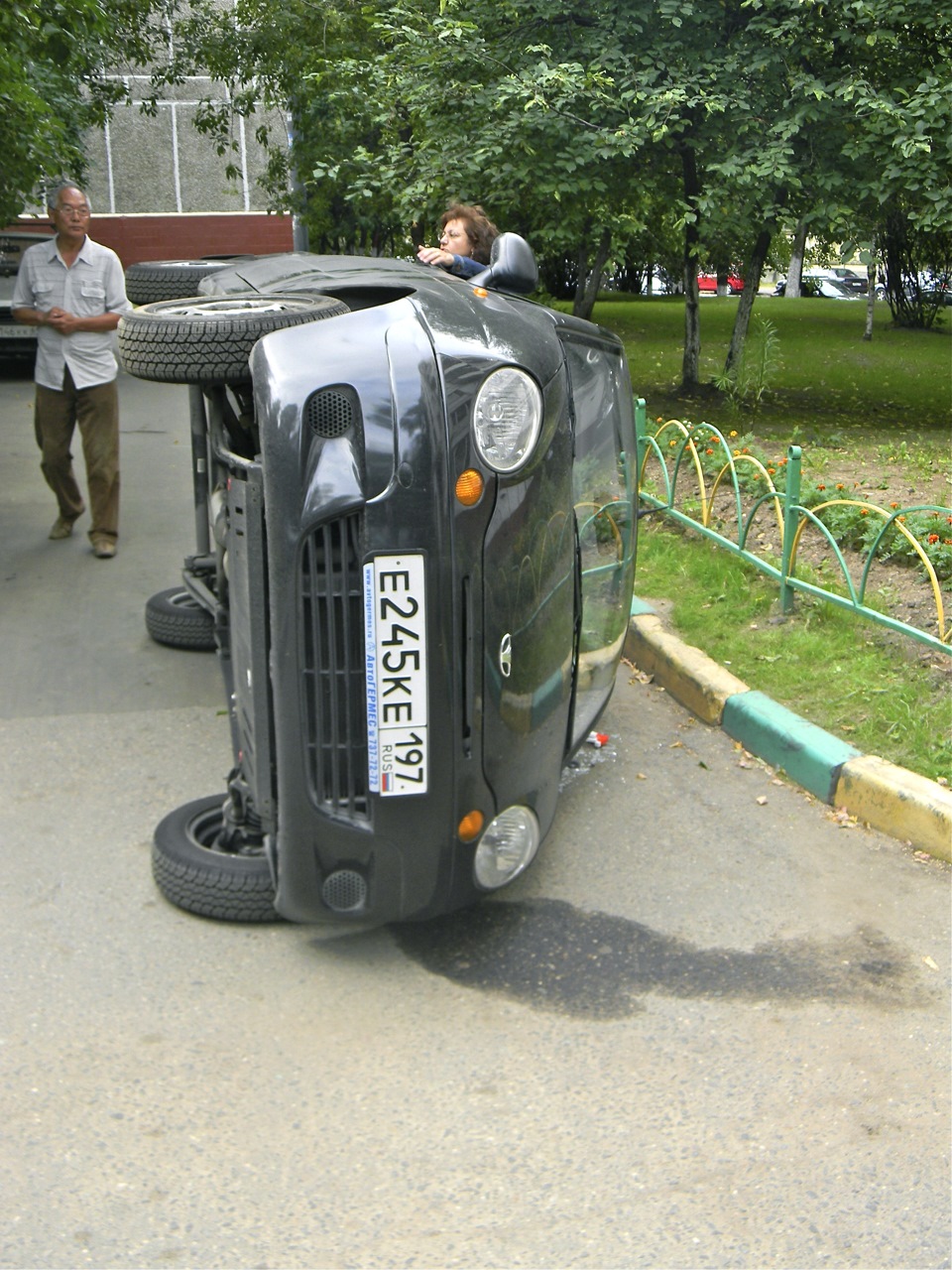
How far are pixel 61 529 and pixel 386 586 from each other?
5.69m

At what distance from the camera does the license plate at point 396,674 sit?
10.9 feet

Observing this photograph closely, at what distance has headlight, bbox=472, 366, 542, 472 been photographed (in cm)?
341

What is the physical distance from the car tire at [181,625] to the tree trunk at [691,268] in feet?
19.9

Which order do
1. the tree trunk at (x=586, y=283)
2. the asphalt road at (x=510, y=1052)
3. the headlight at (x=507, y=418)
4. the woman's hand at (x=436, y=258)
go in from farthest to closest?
1. the tree trunk at (x=586, y=283)
2. the woman's hand at (x=436, y=258)
3. the headlight at (x=507, y=418)
4. the asphalt road at (x=510, y=1052)

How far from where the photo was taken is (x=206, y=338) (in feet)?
11.8

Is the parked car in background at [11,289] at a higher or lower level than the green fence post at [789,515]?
higher

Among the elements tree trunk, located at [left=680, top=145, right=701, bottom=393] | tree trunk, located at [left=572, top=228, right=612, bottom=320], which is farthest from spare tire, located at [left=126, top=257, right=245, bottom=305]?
tree trunk, located at [left=572, top=228, right=612, bottom=320]

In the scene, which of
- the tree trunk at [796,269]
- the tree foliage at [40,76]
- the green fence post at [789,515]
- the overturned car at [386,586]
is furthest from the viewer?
the tree trunk at [796,269]

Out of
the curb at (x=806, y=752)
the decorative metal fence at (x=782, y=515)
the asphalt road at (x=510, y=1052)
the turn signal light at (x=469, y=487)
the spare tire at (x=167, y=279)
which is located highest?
the spare tire at (x=167, y=279)

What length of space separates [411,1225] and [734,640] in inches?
152

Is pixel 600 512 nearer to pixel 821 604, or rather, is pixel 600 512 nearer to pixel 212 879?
pixel 212 879

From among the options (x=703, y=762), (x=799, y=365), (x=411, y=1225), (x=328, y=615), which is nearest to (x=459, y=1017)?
(x=411, y=1225)

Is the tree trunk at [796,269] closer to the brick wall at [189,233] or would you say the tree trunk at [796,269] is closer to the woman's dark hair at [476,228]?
the woman's dark hair at [476,228]

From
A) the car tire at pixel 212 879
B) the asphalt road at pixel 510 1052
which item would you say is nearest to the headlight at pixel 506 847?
the asphalt road at pixel 510 1052
